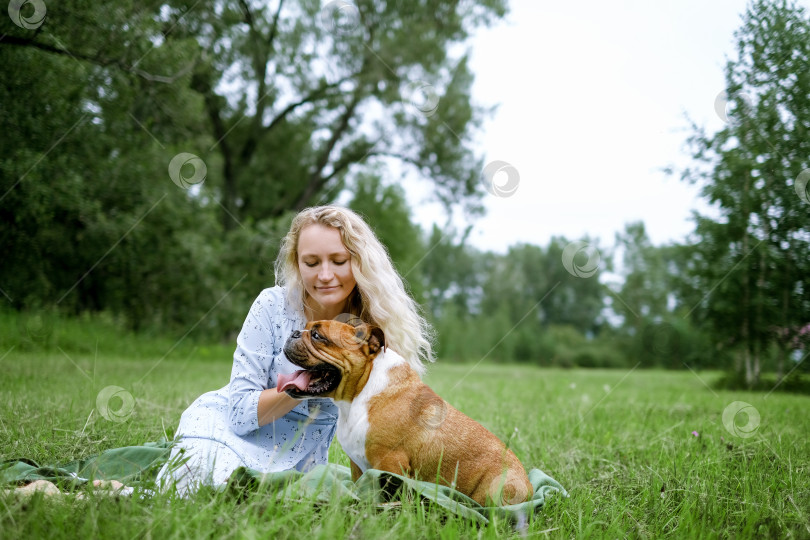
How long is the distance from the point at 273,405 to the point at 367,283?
965 mm

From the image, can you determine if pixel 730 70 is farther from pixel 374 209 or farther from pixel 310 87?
pixel 374 209

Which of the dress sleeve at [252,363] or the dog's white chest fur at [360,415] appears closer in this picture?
the dog's white chest fur at [360,415]

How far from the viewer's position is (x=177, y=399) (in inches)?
250

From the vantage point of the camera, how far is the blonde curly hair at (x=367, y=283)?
3760mm

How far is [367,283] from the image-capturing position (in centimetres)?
377

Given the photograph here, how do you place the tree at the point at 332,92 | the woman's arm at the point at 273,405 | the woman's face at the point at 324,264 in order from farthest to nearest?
the tree at the point at 332,92
the woman's face at the point at 324,264
the woman's arm at the point at 273,405

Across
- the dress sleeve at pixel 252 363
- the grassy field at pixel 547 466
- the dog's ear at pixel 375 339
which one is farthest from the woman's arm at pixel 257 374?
the grassy field at pixel 547 466

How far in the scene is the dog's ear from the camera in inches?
133

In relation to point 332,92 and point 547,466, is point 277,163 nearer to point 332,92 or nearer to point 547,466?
point 332,92

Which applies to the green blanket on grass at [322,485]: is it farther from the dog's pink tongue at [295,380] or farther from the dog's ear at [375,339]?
the dog's ear at [375,339]

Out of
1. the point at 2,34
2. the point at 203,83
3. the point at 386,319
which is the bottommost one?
the point at 386,319

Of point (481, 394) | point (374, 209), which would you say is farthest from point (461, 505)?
point (374, 209)

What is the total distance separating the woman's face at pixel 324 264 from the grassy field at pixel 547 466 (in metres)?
1.38

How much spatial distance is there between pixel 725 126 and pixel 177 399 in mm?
7100
